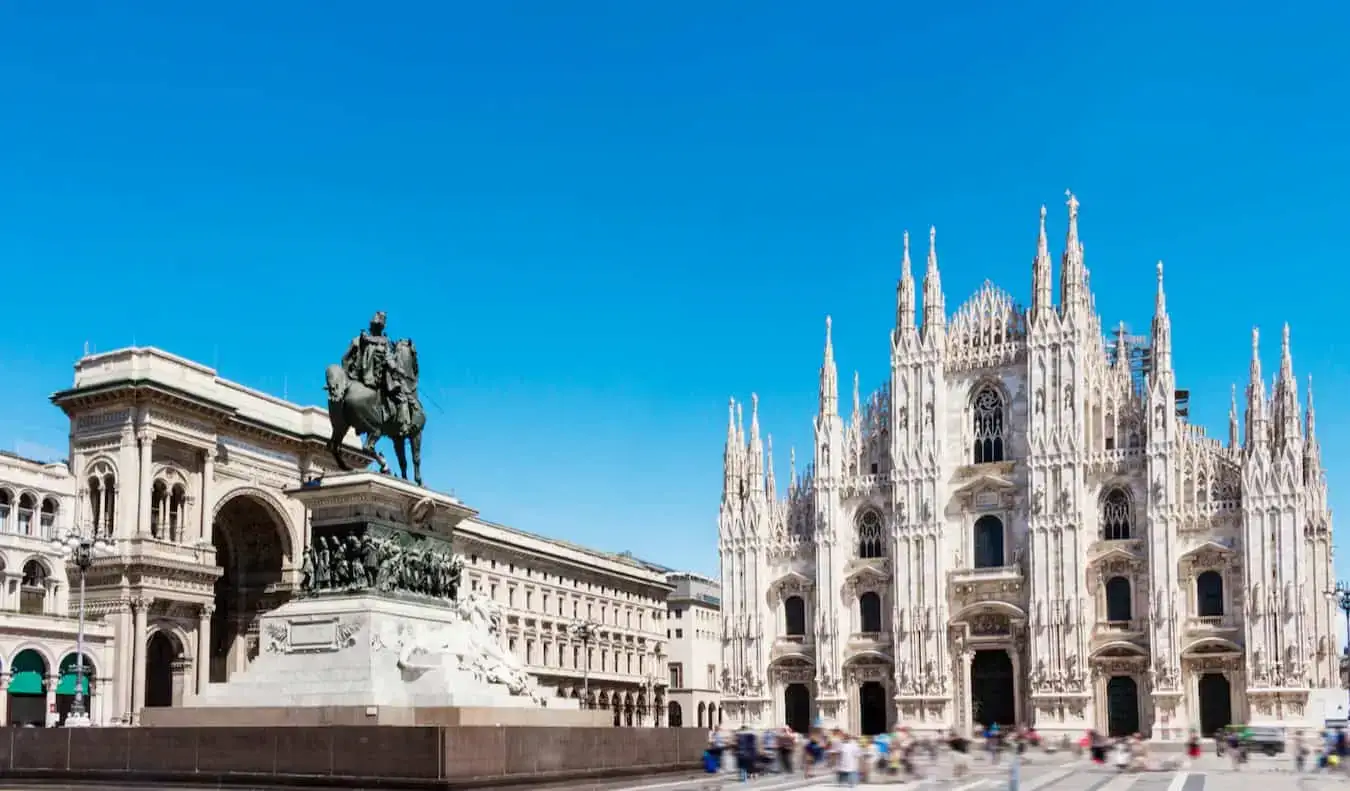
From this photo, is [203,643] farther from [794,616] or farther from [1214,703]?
[1214,703]

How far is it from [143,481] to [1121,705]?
4009 centimetres

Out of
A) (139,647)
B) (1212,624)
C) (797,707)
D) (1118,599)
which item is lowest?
(797,707)

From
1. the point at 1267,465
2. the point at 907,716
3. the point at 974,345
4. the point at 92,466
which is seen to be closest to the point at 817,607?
the point at 907,716

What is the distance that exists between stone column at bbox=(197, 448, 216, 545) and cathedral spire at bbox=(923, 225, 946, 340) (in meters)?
31.8

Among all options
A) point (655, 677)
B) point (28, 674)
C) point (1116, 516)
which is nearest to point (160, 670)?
point (28, 674)

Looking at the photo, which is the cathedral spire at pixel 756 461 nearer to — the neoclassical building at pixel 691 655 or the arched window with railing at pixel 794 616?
the arched window with railing at pixel 794 616

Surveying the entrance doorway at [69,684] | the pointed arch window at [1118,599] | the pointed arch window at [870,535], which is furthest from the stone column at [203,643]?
the pointed arch window at [1118,599]

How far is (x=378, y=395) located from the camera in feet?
78.9

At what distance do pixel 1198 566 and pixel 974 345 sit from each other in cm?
1395

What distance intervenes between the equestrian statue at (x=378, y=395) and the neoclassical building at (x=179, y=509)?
3206 cm

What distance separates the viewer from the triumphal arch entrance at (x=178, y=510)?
187 ft

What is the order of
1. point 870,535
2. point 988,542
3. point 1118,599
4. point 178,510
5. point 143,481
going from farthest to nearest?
1. point 870,535
2. point 988,542
3. point 1118,599
4. point 178,510
5. point 143,481

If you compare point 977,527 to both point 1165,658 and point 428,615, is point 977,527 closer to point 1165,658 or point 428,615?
point 1165,658

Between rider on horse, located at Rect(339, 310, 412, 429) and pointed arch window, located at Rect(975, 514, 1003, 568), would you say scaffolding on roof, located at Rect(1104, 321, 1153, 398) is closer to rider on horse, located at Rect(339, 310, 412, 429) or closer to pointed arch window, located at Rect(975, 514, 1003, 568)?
pointed arch window, located at Rect(975, 514, 1003, 568)
